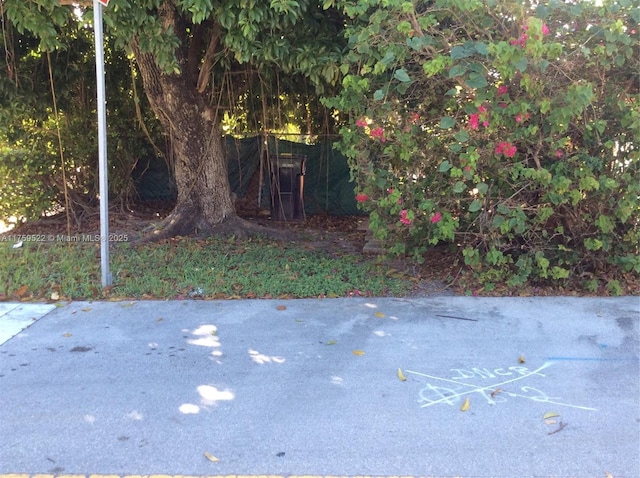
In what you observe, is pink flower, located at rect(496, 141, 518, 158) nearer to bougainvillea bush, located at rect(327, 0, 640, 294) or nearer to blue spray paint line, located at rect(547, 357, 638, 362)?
bougainvillea bush, located at rect(327, 0, 640, 294)

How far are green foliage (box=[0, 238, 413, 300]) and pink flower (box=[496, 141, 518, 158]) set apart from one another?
185 cm

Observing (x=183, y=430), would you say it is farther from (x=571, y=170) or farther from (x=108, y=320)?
(x=571, y=170)

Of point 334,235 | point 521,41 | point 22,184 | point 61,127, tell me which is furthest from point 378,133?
point 61,127

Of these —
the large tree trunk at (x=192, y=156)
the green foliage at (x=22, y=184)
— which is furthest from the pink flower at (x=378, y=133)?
the green foliage at (x=22, y=184)

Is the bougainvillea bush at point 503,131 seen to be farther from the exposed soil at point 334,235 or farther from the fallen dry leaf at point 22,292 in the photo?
the fallen dry leaf at point 22,292

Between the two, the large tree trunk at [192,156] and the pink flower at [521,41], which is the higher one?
the pink flower at [521,41]

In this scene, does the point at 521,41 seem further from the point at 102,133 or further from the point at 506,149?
the point at 102,133

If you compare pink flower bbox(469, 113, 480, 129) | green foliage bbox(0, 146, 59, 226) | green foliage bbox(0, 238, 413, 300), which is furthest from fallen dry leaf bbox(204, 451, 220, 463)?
green foliage bbox(0, 146, 59, 226)

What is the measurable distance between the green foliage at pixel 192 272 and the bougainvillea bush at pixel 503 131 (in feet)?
2.80

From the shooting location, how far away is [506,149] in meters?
5.50

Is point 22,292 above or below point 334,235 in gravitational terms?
below

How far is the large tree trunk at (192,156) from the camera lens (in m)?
8.35

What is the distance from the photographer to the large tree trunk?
835cm

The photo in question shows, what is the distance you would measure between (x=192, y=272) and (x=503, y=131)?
4.01 metres
